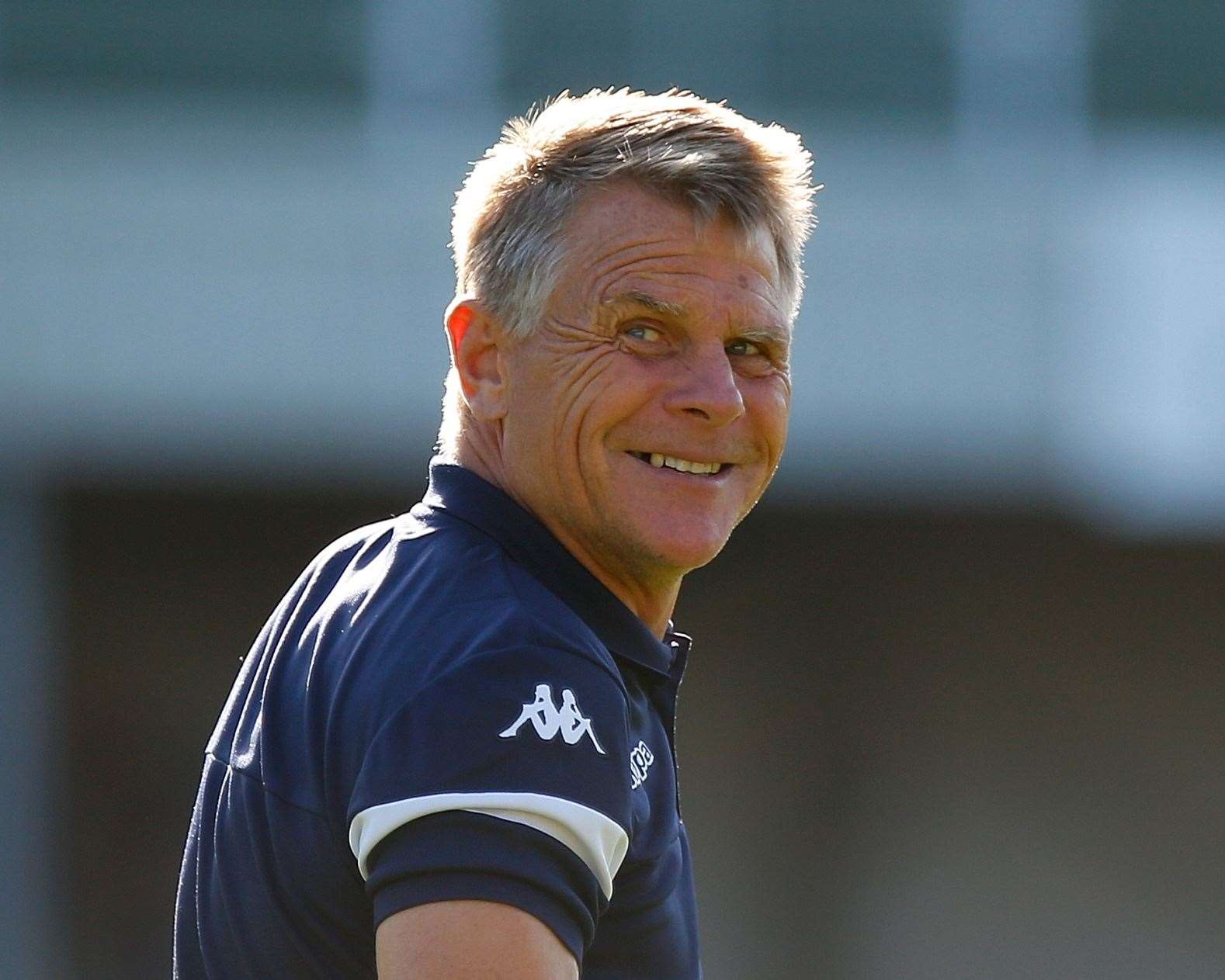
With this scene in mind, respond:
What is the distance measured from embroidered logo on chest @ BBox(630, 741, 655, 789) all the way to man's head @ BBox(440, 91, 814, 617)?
252 mm

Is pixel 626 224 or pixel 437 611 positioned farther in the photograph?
pixel 626 224

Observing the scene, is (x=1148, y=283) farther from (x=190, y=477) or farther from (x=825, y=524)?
(x=190, y=477)

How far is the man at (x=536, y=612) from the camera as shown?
5.66 ft

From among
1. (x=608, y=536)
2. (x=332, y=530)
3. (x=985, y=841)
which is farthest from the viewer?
(x=985, y=841)

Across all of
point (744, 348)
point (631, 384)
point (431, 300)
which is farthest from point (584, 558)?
point (431, 300)

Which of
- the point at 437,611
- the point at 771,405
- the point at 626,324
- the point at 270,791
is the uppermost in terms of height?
the point at 626,324

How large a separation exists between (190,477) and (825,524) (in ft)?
11.7

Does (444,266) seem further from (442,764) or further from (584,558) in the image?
(442,764)

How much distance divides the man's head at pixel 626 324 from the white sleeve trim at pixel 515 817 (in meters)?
0.52

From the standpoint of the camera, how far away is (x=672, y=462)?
7.34 feet

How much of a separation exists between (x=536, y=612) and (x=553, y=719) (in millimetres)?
150

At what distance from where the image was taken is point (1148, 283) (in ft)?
30.0

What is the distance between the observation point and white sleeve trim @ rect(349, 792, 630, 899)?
1.71 metres

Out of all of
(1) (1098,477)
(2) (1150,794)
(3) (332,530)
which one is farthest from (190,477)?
(2) (1150,794)
